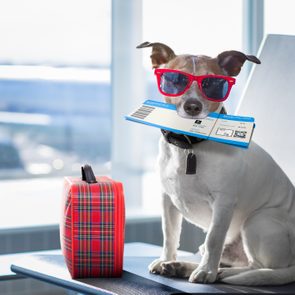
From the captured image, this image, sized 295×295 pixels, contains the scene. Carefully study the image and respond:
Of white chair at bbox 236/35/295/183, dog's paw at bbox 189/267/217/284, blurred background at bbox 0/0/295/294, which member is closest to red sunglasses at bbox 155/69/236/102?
A: dog's paw at bbox 189/267/217/284

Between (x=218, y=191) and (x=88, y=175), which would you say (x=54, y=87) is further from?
(x=218, y=191)

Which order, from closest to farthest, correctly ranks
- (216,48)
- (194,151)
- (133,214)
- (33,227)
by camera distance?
(194,151)
(33,227)
(133,214)
(216,48)

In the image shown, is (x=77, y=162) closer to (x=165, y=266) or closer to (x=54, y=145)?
(x=54, y=145)

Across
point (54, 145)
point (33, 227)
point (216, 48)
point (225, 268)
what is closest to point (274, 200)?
point (225, 268)

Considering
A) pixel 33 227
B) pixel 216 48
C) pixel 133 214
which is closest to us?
pixel 33 227

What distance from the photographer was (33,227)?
9.45ft

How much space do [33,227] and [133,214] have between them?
0.46 m

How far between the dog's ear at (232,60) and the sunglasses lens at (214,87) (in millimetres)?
49

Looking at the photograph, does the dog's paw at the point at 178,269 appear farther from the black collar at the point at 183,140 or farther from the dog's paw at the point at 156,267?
the black collar at the point at 183,140

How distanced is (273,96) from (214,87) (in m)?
0.65

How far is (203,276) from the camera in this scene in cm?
140

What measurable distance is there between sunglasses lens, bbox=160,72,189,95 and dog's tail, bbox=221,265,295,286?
39 cm

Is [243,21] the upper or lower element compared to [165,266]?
upper

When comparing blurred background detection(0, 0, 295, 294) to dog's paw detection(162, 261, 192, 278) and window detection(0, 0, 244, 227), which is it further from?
dog's paw detection(162, 261, 192, 278)
